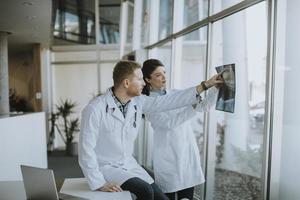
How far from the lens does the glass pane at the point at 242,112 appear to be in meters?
2.77

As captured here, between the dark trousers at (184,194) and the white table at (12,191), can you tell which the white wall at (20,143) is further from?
the dark trousers at (184,194)

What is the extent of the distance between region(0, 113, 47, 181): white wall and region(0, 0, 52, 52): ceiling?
1574 mm

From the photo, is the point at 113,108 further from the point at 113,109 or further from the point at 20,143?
the point at 20,143

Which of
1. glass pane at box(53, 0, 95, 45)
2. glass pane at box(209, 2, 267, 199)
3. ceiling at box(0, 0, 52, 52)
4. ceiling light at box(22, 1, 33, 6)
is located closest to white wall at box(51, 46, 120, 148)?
glass pane at box(53, 0, 95, 45)

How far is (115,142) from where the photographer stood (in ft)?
6.72

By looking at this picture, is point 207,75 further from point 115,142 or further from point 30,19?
point 30,19

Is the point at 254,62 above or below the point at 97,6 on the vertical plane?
below

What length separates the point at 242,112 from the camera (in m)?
3.10

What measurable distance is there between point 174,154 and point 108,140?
2.36 ft

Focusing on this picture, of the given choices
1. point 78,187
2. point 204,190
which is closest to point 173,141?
point 78,187

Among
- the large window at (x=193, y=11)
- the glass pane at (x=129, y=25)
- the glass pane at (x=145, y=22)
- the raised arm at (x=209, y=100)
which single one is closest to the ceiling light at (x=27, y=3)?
the large window at (x=193, y=11)

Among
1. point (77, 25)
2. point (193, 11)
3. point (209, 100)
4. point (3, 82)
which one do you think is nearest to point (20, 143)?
point (3, 82)

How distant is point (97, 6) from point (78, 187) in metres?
8.13

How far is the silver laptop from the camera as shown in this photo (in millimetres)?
1623
